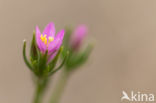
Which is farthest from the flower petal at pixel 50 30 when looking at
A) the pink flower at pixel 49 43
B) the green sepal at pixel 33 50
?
the green sepal at pixel 33 50

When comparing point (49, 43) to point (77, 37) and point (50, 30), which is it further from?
point (77, 37)

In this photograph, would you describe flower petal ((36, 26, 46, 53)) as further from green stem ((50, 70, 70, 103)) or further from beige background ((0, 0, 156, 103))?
beige background ((0, 0, 156, 103))

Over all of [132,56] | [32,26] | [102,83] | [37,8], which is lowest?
[102,83]

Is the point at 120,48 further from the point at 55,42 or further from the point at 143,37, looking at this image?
the point at 55,42

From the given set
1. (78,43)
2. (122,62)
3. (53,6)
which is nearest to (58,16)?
(53,6)

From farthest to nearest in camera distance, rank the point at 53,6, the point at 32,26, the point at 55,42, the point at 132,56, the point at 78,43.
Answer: the point at 53,6, the point at 32,26, the point at 132,56, the point at 78,43, the point at 55,42

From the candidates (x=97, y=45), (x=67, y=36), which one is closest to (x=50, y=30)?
(x=67, y=36)

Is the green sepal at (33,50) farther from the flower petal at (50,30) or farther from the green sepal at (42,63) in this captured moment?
the flower petal at (50,30)
